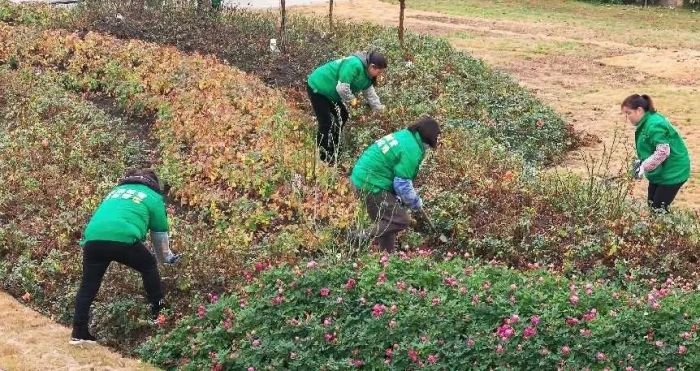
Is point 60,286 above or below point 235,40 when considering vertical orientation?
below

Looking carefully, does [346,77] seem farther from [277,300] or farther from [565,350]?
[565,350]

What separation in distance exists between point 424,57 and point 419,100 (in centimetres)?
239

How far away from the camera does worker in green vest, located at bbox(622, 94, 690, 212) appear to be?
27.1 feet

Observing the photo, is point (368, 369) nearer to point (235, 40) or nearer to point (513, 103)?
point (513, 103)

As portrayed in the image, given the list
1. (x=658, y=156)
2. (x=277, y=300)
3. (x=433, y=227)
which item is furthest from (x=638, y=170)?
(x=277, y=300)

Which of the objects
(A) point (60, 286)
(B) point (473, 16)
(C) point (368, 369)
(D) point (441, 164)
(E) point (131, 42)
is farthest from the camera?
(B) point (473, 16)

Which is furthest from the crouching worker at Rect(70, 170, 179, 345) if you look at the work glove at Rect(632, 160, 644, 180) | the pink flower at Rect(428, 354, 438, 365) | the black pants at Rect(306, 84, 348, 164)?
the work glove at Rect(632, 160, 644, 180)

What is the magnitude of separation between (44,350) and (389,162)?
2883 mm

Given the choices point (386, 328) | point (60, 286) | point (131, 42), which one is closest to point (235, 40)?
point (131, 42)

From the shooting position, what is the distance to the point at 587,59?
19.9 m

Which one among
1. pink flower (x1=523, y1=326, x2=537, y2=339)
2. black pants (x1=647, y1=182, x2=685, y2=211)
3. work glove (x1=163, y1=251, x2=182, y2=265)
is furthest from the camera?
black pants (x1=647, y1=182, x2=685, y2=211)

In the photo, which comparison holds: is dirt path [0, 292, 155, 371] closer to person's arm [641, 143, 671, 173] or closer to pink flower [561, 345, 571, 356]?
pink flower [561, 345, 571, 356]

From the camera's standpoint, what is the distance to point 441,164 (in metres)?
9.65

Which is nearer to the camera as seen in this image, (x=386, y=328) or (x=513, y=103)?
(x=386, y=328)
